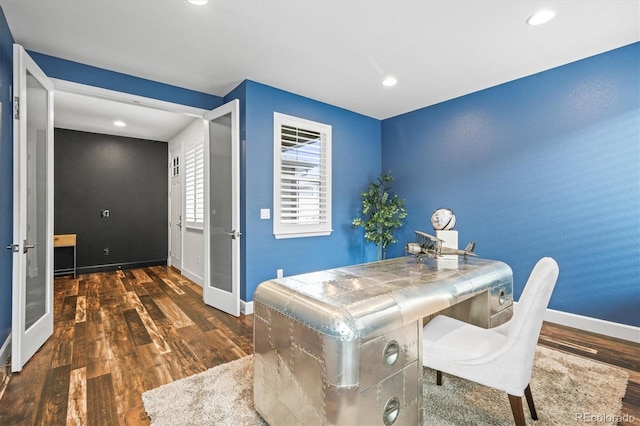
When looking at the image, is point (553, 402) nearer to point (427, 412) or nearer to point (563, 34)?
point (427, 412)

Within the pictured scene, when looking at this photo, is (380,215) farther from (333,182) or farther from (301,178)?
(301,178)

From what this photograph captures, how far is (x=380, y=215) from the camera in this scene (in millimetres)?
4383

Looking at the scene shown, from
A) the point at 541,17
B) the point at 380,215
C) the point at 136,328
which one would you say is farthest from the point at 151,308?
the point at 541,17

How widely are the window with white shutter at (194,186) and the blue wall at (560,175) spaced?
147 inches

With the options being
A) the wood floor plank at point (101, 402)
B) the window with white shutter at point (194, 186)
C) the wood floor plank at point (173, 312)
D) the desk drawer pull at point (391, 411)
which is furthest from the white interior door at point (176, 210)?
the desk drawer pull at point (391, 411)

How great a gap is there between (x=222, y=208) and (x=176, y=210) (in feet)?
9.93

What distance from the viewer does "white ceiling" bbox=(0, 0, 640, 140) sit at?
2209mm

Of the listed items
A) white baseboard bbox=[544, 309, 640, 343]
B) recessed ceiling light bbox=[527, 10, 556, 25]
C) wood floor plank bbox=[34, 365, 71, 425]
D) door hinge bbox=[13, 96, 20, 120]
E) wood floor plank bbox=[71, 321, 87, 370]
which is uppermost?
recessed ceiling light bbox=[527, 10, 556, 25]

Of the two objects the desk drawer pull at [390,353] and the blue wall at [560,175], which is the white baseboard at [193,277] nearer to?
the blue wall at [560,175]

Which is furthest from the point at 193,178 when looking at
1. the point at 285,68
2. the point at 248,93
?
the point at 285,68

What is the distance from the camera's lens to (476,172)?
3834mm

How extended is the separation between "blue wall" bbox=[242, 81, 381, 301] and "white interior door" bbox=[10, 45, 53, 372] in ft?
5.92

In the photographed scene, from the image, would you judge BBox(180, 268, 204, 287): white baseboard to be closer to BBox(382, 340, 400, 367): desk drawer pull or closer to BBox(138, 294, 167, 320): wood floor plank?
BBox(138, 294, 167, 320): wood floor plank

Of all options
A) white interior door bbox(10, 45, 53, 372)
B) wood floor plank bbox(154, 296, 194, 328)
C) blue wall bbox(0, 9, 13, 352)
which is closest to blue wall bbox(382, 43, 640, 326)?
wood floor plank bbox(154, 296, 194, 328)
